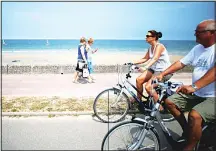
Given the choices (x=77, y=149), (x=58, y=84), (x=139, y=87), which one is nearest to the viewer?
(x=77, y=149)

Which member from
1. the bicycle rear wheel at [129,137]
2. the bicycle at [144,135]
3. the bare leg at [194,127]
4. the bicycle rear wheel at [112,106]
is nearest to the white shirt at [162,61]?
the bicycle rear wheel at [112,106]

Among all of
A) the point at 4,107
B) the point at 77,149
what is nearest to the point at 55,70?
the point at 4,107

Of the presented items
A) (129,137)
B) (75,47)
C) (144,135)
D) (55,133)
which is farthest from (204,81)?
(75,47)

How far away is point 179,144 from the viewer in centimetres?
325

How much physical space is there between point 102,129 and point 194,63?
2.16m

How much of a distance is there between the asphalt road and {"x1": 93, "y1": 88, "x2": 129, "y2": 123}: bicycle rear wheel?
0.72 ft

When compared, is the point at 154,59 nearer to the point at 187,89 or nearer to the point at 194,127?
the point at 187,89

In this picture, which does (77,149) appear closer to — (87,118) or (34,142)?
(34,142)

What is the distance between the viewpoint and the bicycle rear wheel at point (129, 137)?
2940 millimetres

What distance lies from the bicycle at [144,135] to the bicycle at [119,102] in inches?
55.9

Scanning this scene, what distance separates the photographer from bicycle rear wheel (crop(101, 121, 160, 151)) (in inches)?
116

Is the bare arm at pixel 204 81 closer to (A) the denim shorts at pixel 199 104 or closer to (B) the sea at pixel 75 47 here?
(A) the denim shorts at pixel 199 104

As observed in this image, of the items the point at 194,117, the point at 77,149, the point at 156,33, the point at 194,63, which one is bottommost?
the point at 77,149

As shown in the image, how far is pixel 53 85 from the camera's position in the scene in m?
7.86
